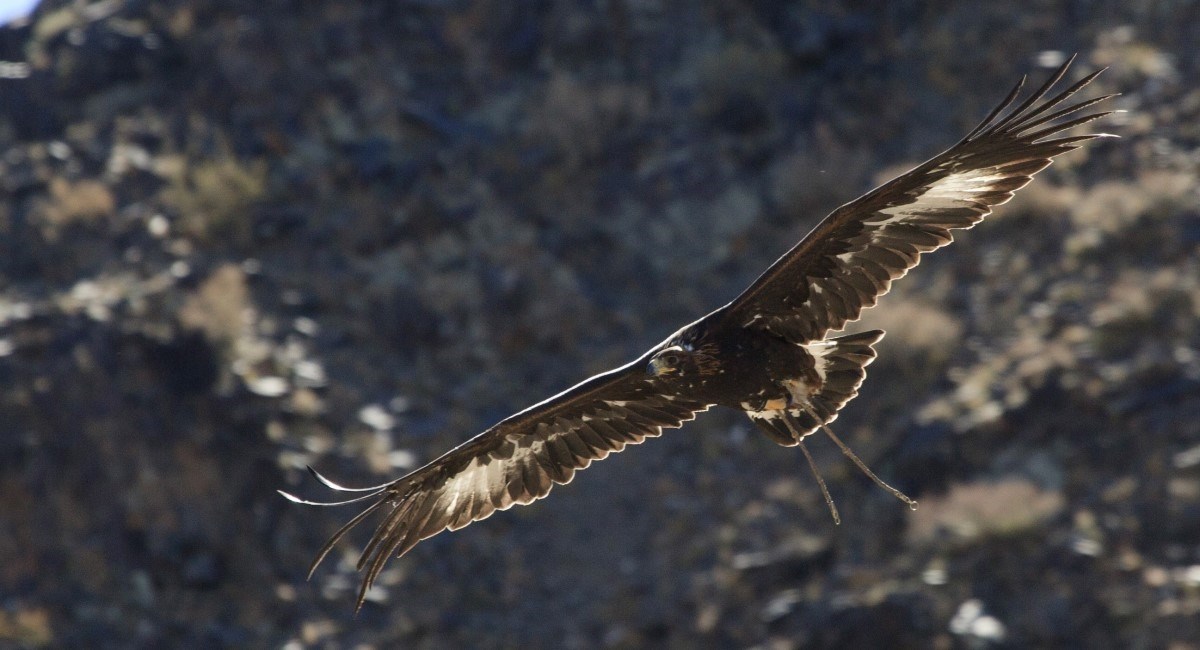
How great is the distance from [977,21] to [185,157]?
1327cm

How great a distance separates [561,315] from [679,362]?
1049 centimetres

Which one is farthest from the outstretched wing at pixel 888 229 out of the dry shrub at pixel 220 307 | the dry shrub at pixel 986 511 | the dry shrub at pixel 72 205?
the dry shrub at pixel 72 205

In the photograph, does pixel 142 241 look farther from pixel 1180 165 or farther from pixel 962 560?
pixel 1180 165

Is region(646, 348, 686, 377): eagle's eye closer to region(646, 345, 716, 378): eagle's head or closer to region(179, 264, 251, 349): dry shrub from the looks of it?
region(646, 345, 716, 378): eagle's head

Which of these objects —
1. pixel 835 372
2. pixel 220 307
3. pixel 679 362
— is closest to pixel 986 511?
pixel 835 372

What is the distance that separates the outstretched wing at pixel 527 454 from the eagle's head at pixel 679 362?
585mm

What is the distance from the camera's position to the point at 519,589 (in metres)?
15.3

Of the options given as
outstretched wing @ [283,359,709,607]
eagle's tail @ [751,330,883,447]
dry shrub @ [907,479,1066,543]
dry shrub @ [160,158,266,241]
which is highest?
dry shrub @ [160,158,266,241]

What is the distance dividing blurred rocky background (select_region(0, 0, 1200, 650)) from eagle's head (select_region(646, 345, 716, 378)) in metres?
5.45

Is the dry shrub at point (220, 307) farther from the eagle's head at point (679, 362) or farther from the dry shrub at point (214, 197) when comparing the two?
the eagle's head at point (679, 362)

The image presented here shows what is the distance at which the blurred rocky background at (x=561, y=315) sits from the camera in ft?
46.8

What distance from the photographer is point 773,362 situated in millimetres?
8773

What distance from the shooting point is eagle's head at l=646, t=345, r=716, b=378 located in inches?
338

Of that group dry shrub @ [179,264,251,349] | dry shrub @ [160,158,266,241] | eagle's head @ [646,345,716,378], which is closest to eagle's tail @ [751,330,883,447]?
eagle's head @ [646,345,716,378]
